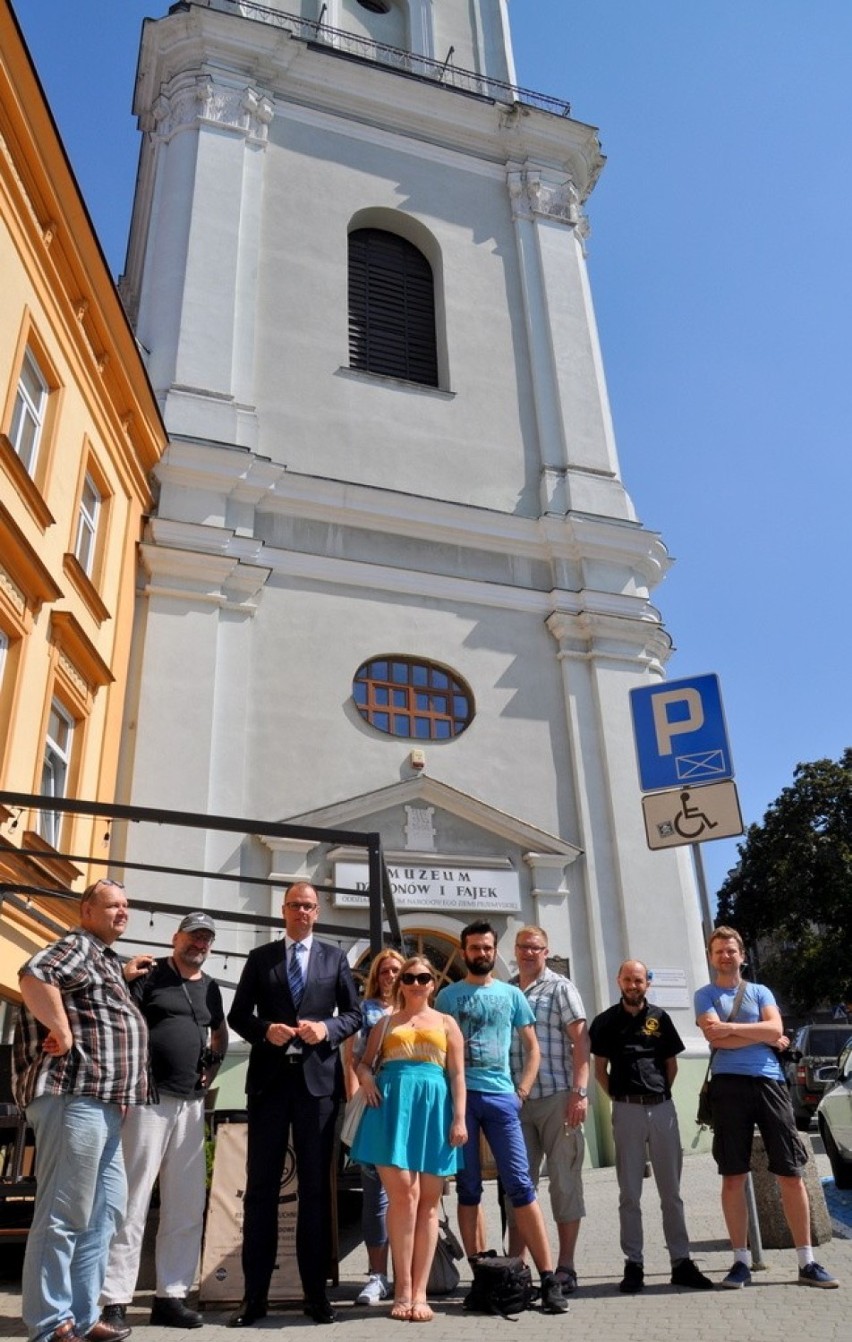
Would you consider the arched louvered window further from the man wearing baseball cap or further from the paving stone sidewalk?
the paving stone sidewalk

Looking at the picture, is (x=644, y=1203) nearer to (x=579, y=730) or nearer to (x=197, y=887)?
(x=197, y=887)

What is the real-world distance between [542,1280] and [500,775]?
11117mm

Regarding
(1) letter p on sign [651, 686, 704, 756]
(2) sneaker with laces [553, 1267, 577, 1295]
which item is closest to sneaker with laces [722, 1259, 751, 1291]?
(2) sneaker with laces [553, 1267, 577, 1295]

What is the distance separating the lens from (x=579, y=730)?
1708 centimetres

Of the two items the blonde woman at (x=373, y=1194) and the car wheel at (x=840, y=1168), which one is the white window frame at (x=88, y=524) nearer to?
the blonde woman at (x=373, y=1194)

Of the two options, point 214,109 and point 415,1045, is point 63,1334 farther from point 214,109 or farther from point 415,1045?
point 214,109

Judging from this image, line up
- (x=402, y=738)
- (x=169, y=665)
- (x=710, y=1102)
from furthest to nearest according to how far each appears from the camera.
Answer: (x=402, y=738) < (x=169, y=665) < (x=710, y=1102)

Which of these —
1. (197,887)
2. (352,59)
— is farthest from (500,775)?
(352,59)

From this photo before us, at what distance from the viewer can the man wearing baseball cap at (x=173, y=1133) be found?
5.05 meters

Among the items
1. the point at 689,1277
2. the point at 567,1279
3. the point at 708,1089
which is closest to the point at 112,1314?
the point at 567,1279

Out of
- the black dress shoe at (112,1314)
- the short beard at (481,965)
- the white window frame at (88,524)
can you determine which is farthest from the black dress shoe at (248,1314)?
the white window frame at (88,524)

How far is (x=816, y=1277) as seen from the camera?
18.2 ft

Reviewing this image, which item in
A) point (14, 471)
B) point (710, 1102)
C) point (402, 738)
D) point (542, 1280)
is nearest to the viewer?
point (542, 1280)

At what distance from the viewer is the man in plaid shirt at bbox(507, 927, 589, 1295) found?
6.00 m
